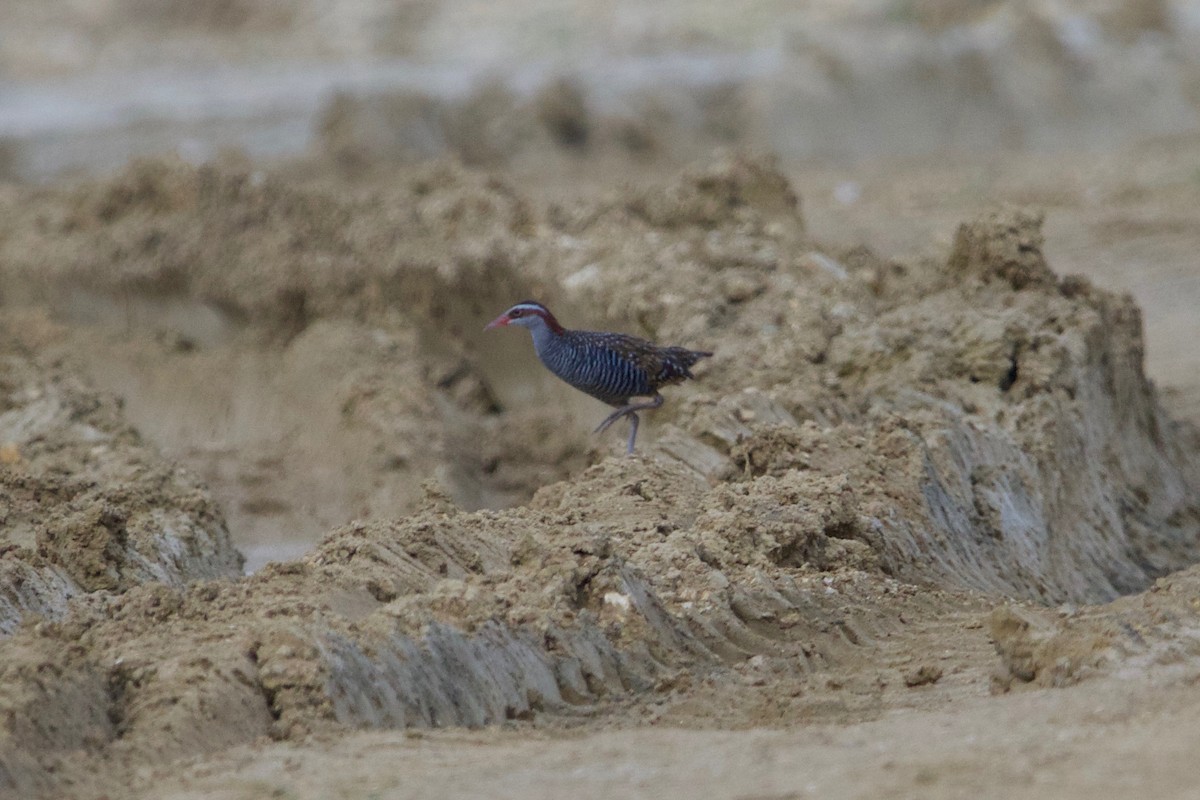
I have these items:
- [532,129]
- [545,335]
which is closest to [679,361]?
[545,335]

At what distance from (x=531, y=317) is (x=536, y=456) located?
3.98 feet

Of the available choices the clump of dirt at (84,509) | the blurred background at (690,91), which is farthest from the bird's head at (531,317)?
the blurred background at (690,91)

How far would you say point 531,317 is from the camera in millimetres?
7699

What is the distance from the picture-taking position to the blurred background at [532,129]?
31.0ft

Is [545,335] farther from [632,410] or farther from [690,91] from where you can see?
[690,91]

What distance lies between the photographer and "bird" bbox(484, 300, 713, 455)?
7383mm

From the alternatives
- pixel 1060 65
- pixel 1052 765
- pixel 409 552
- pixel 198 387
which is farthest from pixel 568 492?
pixel 1060 65

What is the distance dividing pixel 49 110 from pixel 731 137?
771cm

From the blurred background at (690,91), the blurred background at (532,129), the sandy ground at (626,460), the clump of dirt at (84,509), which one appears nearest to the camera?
the sandy ground at (626,460)

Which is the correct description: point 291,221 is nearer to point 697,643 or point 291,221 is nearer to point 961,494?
point 961,494

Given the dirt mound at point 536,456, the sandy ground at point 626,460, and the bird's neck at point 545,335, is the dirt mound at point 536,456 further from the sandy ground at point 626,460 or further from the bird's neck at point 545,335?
the bird's neck at point 545,335

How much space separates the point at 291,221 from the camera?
1028 cm

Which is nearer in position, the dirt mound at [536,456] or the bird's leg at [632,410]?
the dirt mound at [536,456]

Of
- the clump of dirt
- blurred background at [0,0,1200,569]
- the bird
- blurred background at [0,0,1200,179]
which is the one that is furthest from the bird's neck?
blurred background at [0,0,1200,179]
